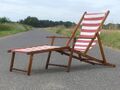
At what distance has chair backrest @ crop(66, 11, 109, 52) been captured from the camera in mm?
11633

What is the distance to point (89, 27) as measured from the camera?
12.2 meters

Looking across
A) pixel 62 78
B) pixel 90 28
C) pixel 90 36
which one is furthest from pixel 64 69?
pixel 62 78

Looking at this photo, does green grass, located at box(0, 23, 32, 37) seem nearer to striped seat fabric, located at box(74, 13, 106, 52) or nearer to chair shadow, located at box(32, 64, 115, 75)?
striped seat fabric, located at box(74, 13, 106, 52)

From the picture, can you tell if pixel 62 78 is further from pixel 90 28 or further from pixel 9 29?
pixel 9 29

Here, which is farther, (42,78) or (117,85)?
(42,78)

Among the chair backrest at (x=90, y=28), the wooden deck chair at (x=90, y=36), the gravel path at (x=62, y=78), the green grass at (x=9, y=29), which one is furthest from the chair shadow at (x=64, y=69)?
the green grass at (x=9, y=29)

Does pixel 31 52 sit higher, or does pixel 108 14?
pixel 108 14

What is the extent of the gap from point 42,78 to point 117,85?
165 cm

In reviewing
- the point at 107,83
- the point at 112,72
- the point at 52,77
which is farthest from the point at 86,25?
the point at 107,83

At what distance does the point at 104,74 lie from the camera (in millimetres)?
9992

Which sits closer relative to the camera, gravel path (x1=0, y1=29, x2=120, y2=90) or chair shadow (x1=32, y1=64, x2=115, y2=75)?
gravel path (x1=0, y1=29, x2=120, y2=90)

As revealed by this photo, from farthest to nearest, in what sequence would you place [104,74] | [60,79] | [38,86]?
[104,74], [60,79], [38,86]

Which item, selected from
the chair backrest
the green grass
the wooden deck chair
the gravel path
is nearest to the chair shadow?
the gravel path

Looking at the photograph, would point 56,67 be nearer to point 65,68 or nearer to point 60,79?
point 65,68
